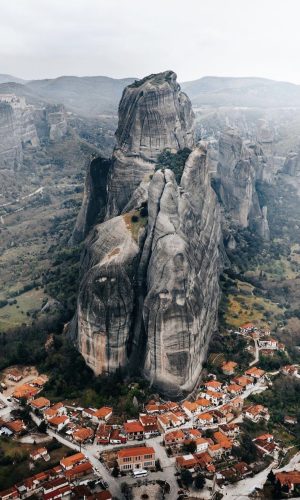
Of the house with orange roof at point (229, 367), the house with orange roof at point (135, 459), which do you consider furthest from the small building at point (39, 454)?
the house with orange roof at point (229, 367)

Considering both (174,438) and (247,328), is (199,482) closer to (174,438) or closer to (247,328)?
(174,438)

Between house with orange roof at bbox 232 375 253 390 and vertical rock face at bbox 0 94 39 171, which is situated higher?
vertical rock face at bbox 0 94 39 171

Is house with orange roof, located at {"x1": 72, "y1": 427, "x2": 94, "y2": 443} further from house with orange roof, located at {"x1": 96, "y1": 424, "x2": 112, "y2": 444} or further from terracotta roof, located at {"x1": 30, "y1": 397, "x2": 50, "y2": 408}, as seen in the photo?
terracotta roof, located at {"x1": 30, "y1": 397, "x2": 50, "y2": 408}

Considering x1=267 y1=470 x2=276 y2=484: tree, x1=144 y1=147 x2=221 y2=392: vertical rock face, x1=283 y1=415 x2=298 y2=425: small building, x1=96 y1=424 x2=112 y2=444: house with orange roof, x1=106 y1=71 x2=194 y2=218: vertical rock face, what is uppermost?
x1=106 y1=71 x2=194 y2=218: vertical rock face

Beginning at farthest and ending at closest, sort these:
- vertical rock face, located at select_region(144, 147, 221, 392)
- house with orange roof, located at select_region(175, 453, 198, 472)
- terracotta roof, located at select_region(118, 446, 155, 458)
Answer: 1. vertical rock face, located at select_region(144, 147, 221, 392)
2. house with orange roof, located at select_region(175, 453, 198, 472)
3. terracotta roof, located at select_region(118, 446, 155, 458)

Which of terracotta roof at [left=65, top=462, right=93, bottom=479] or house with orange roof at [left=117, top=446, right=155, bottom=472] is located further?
house with orange roof at [left=117, top=446, right=155, bottom=472]

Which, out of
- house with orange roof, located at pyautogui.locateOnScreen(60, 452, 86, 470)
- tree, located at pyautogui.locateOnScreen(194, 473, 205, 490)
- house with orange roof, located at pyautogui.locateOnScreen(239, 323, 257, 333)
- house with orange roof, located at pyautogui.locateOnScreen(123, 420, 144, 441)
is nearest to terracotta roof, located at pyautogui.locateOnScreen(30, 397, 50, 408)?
house with orange roof, located at pyautogui.locateOnScreen(123, 420, 144, 441)
